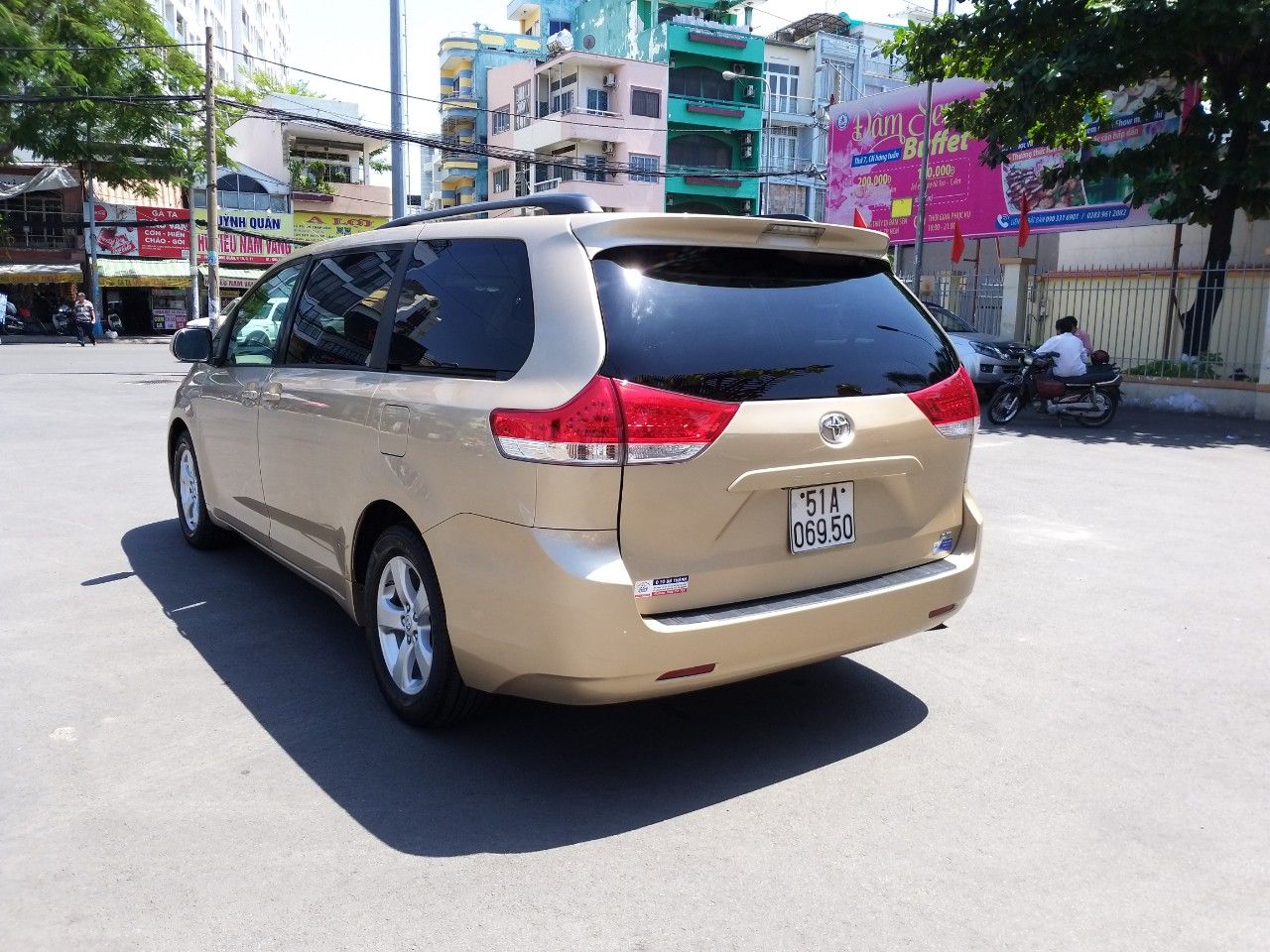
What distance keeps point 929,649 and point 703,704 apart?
1.27 m

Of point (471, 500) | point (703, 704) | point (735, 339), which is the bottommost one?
point (703, 704)

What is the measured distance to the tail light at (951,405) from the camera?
3.70m

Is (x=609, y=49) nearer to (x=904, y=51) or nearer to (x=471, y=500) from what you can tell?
(x=904, y=51)

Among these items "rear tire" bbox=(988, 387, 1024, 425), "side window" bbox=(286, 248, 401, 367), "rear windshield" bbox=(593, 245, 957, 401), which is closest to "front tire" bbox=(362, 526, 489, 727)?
"side window" bbox=(286, 248, 401, 367)

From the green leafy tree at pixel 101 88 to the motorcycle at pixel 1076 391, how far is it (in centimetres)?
2781

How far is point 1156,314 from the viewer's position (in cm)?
1888

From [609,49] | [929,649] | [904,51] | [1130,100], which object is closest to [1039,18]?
[904,51]

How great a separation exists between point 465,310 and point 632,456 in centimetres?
95

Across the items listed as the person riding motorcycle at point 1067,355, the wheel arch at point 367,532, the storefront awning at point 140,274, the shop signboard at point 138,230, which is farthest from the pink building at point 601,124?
the wheel arch at point 367,532

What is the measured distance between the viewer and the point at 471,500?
3.25 metres

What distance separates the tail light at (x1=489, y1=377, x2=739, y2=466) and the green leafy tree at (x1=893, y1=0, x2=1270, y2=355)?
1459cm

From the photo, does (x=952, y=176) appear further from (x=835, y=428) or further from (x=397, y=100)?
(x=835, y=428)

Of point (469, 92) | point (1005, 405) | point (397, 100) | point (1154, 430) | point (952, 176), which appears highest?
point (469, 92)

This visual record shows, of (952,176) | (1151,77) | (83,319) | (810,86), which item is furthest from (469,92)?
(1151,77)
